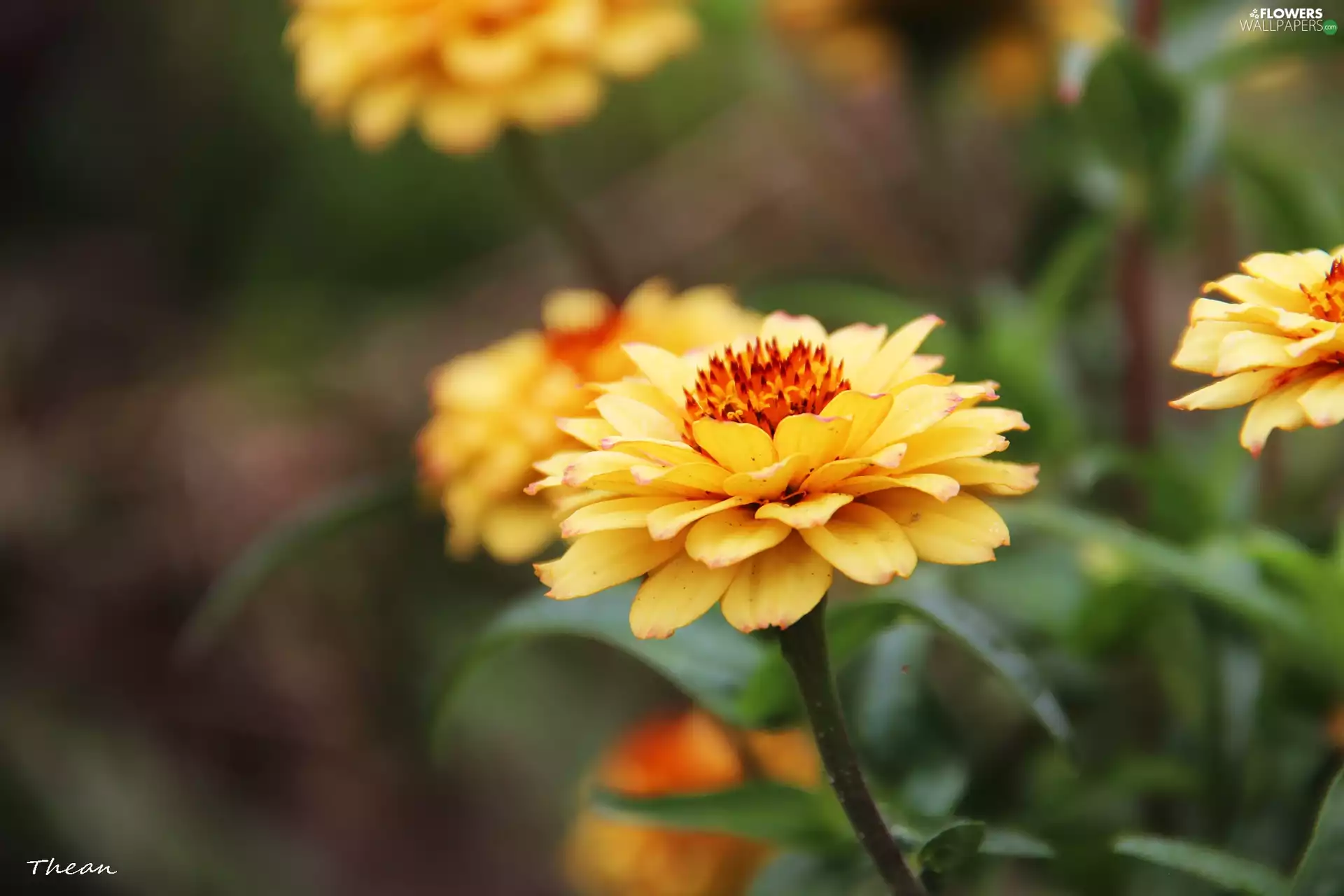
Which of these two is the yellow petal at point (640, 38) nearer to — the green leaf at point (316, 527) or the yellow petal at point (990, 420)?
the green leaf at point (316, 527)

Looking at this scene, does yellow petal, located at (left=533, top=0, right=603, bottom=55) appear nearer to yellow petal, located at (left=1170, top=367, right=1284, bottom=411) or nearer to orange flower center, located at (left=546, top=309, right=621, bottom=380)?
orange flower center, located at (left=546, top=309, right=621, bottom=380)

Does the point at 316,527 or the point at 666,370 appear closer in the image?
the point at 666,370

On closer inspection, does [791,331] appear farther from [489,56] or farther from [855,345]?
[489,56]

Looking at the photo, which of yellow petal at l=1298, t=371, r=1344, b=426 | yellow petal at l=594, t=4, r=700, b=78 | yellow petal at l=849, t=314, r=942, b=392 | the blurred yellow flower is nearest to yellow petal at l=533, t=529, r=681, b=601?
yellow petal at l=849, t=314, r=942, b=392

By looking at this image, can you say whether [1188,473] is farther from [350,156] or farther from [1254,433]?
[350,156]

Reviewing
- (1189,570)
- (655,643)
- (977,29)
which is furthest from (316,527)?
(977,29)

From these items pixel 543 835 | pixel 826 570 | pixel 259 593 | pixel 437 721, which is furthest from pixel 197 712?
pixel 826 570

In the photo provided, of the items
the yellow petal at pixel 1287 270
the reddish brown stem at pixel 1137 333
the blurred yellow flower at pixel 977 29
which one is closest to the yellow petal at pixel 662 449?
the yellow petal at pixel 1287 270
